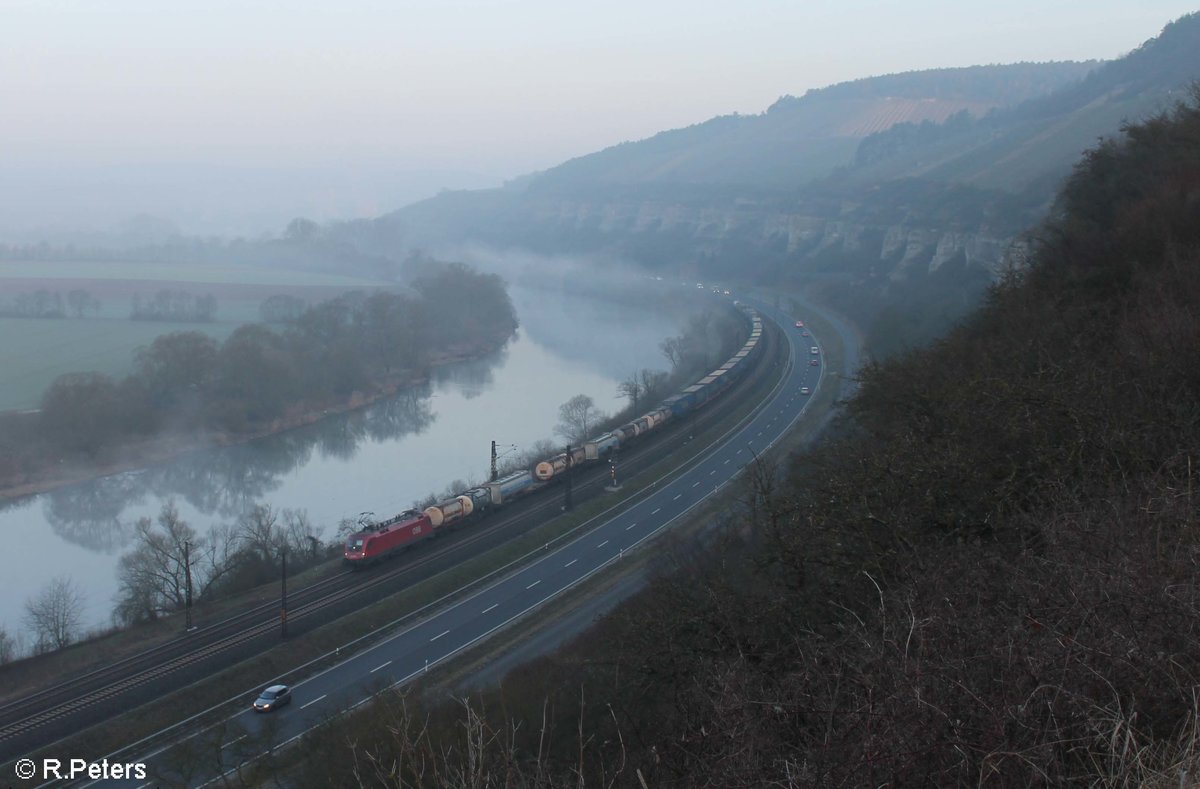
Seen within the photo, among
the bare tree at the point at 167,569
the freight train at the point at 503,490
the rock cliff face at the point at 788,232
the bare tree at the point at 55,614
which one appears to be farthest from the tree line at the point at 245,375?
the rock cliff face at the point at 788,232

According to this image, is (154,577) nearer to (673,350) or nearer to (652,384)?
(652,384)

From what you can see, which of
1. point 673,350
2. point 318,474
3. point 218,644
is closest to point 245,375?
point 318,474

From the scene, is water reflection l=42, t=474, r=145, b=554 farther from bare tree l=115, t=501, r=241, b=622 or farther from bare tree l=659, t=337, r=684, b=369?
bare tree l=659, t=337, r=684, b=369

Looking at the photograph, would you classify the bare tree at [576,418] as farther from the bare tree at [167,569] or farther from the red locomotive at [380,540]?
the bare tree at [167,569]

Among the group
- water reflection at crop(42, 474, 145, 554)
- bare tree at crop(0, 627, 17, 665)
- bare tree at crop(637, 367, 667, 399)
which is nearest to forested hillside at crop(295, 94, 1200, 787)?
bare tree at crop(0, 627, 17, 665)

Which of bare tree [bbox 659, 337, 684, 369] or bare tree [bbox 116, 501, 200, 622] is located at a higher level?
bare tree [bbox 116, 501, 200, 622]

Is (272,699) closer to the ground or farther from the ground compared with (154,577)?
farther from the ground
